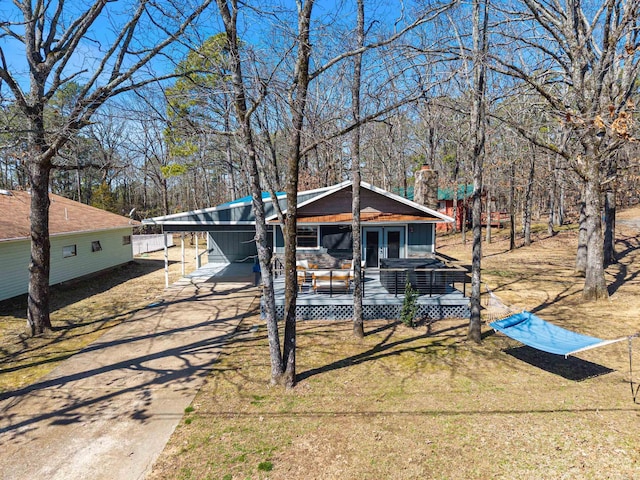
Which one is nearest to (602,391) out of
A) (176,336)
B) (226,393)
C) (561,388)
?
(561,388)

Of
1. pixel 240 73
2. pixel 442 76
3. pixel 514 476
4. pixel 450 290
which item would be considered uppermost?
pixel 442 76

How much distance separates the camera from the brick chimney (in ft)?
91.7

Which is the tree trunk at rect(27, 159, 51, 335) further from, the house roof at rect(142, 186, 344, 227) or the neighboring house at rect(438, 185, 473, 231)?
the neighboring house at rect(438, 185, 473, 231)

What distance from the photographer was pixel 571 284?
531 inches

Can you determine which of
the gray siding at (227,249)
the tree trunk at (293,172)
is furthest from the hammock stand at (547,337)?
the gray siding at (227,249)

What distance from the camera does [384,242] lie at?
1411cm

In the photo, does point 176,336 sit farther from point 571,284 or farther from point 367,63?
point 571,284

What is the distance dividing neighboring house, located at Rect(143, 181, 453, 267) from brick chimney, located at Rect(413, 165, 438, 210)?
14.6m

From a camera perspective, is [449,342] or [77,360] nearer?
[77,360]

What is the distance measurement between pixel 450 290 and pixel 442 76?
6713 millimetres

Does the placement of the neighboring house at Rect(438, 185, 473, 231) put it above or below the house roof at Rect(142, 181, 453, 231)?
above

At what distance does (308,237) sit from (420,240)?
4.35 meters

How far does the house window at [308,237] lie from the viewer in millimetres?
14414

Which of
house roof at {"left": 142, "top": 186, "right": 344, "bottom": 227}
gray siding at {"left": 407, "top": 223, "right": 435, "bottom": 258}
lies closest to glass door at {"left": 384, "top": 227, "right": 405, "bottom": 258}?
gray siding at {"left": 407, "top": 223, "right": 435, "bottom": 258}
